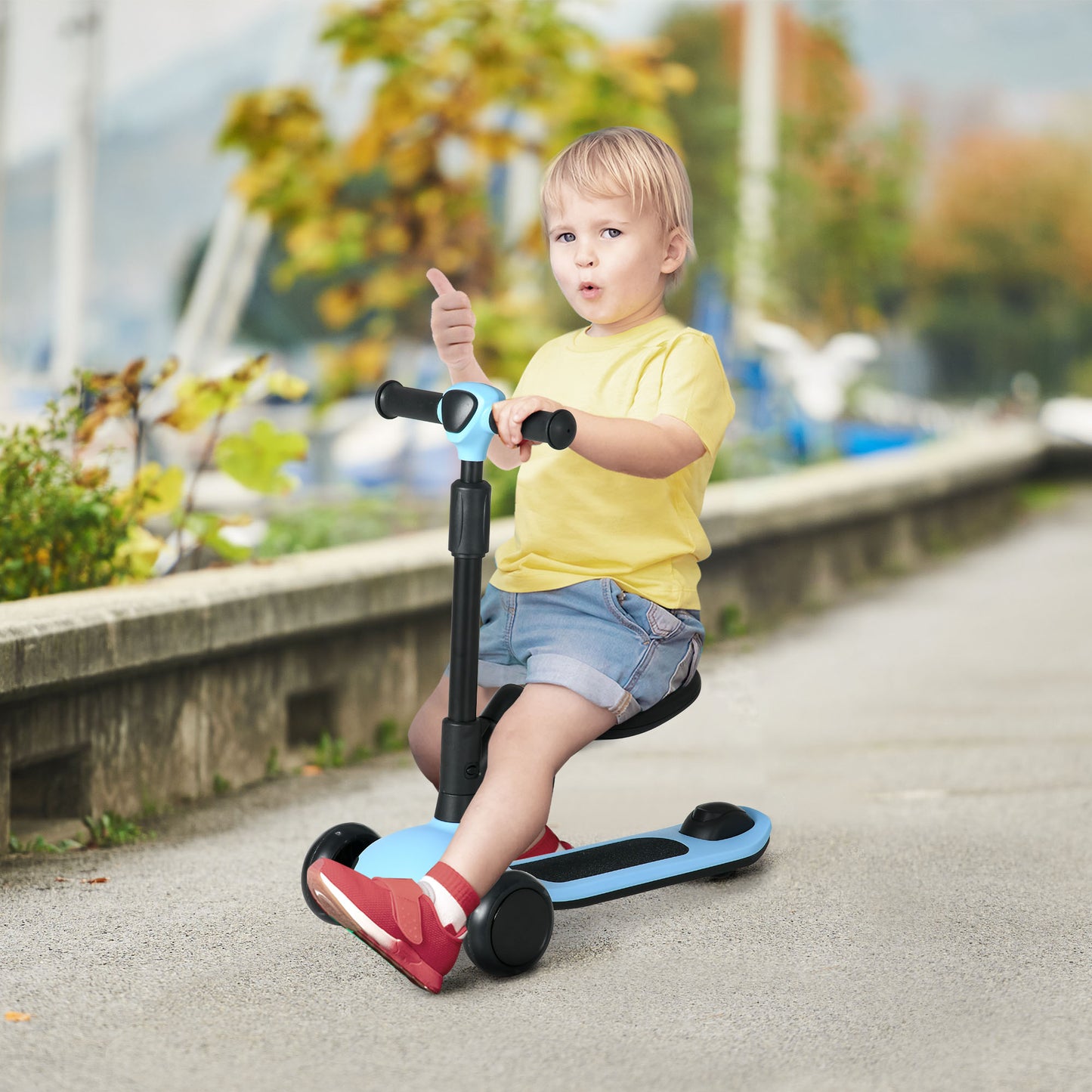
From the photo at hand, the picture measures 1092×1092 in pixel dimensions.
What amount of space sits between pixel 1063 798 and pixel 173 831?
2151 mm

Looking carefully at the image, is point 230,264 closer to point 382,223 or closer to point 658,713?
point 382,223

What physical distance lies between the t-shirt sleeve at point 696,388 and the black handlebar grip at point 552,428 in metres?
0.30

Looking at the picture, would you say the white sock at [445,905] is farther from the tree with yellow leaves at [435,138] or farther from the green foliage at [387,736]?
the tree with yellow leaves at [435,138]

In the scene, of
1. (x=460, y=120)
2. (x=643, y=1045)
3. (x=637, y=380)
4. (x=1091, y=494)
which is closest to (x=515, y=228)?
(x=460, y=120)

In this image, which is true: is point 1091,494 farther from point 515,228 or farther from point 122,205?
point 122,205

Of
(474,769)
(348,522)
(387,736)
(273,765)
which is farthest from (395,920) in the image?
(348,522)

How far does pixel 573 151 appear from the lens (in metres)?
2.69

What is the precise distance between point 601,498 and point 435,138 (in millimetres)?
4607

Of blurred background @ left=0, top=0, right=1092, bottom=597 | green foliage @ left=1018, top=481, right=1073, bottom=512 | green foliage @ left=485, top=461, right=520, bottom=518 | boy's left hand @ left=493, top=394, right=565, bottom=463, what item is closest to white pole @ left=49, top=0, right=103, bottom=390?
blurred background @ left=0, top=0, right=1092, bottom=597

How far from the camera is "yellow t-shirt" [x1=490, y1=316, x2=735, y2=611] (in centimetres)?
A: 266

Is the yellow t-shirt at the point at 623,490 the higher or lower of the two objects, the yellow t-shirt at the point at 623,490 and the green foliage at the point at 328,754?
the higher

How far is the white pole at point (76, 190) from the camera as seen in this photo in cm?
717

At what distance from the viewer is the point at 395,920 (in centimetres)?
235

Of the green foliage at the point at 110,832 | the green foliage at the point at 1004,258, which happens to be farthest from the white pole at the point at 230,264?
the green foliage at the point at 1004,258
